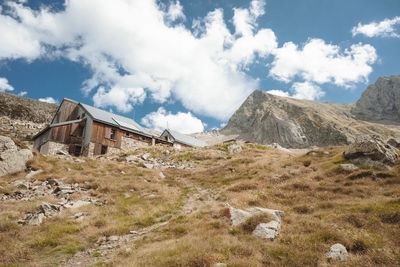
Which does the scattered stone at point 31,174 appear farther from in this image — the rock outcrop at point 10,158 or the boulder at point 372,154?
the boulder at point 372,154

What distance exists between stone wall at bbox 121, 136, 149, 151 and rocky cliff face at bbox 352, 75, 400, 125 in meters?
169

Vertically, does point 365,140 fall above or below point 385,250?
above

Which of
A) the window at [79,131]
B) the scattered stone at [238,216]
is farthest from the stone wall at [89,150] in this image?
the scattered stone at [238,216]

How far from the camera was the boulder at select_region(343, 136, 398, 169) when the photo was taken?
16562 mm

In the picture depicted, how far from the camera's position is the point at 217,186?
18.8 meters

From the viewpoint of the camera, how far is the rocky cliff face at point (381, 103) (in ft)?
497

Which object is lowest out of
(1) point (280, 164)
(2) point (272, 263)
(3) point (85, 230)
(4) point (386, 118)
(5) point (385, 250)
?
(3) point (85, 230)

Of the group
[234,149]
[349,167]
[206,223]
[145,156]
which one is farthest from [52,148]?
[349,167]

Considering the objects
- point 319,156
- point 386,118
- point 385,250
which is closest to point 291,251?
point 385,250

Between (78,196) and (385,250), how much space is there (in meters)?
15.5

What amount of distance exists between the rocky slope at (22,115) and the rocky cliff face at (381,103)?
18837 cm

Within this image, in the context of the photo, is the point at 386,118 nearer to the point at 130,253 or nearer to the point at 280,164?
the point at 280,164

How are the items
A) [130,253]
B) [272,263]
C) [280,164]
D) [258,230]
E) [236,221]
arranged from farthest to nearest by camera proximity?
[280,164]
[236,221]
[258,230]
[130,253]
[272,263]

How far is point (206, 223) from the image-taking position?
10.1m
